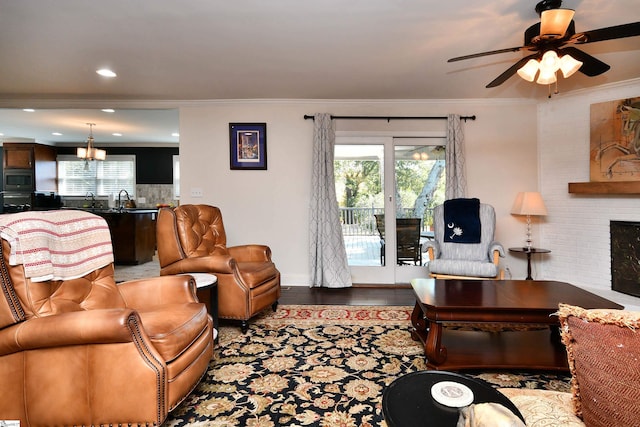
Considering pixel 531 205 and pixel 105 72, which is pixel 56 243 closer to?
pixel 105 72

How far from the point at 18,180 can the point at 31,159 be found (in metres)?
0.54

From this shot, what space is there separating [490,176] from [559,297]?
7.99ft

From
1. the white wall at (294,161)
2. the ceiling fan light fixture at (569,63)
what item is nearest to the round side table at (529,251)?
the white wall at (294,161)

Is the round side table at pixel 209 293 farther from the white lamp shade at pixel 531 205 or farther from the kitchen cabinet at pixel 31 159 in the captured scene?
the kitchen cabinet at pixel 31 159

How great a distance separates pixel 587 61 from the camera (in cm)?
211

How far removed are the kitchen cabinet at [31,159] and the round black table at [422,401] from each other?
908 cm

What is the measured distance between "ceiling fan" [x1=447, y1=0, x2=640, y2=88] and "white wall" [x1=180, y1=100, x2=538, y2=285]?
2.01 metres

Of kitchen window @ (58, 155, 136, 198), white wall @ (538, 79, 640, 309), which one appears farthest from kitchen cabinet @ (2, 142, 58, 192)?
white wall @ (538, 79, 640, 309)

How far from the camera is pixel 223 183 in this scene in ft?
14.1

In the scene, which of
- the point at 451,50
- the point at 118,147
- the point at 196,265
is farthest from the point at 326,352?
the point at 118,147

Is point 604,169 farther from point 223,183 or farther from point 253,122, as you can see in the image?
point 223,183

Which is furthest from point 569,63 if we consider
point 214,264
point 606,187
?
point 214,264

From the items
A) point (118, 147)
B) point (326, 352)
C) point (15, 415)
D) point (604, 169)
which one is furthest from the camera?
point (118, 147)

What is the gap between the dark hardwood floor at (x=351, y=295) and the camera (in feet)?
11.5
